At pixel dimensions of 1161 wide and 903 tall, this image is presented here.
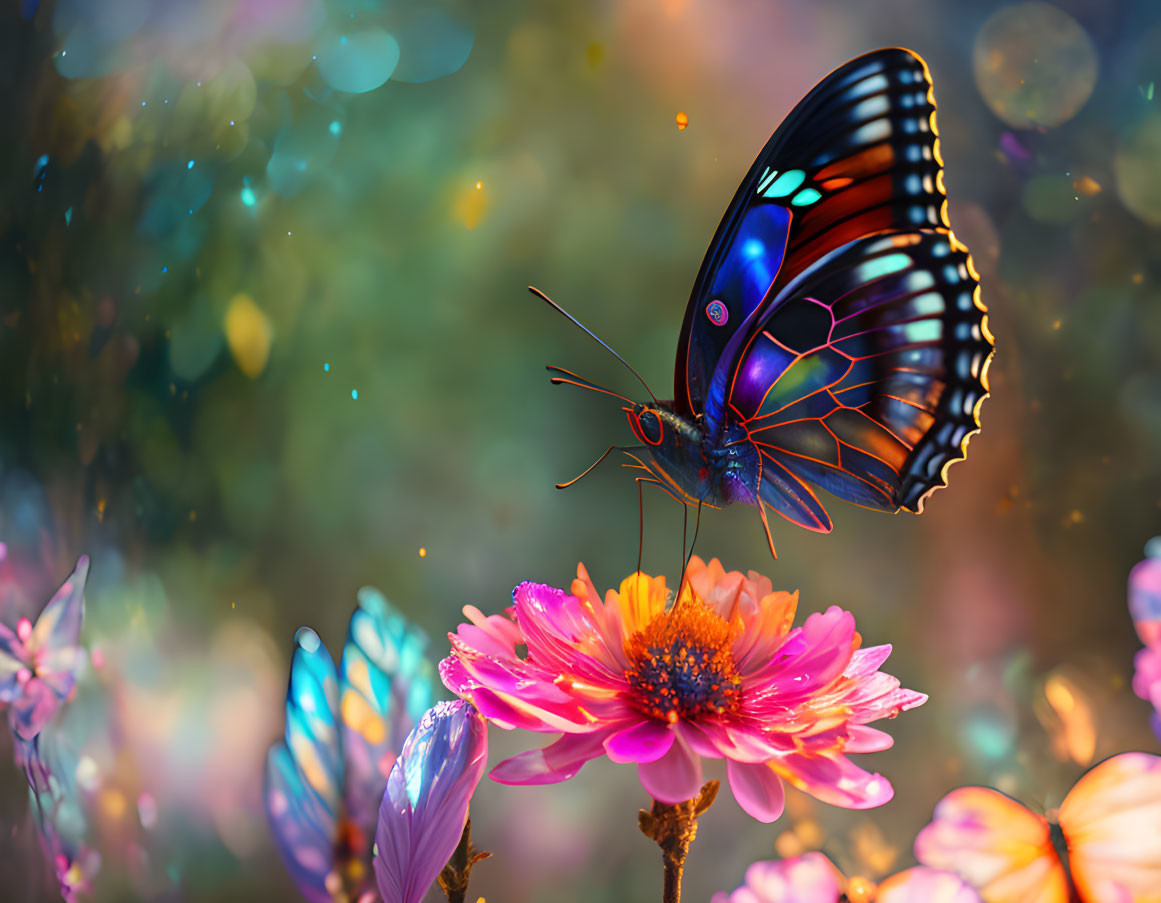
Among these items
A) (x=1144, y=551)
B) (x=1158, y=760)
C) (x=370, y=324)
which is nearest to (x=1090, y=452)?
(x=1144, y=551)

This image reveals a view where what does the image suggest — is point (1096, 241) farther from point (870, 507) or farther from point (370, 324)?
point (370, 324)

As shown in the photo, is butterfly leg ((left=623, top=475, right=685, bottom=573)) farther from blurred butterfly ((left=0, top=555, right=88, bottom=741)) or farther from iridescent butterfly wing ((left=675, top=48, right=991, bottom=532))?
blurred butterfly ((left=0, top=555, right=88, bottom=741))

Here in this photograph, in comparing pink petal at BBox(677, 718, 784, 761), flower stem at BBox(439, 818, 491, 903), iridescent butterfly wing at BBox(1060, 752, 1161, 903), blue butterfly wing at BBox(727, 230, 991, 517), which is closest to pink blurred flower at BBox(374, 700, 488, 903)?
flower stem at BBox(439, 818, 491, 903)

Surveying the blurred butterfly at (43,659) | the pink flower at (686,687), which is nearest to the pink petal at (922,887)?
the pink flower at (686,687)

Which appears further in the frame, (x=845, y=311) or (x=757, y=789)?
(x=845, y=311)

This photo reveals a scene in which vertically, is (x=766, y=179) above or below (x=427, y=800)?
above

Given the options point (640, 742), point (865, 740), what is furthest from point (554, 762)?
point (865, 740)

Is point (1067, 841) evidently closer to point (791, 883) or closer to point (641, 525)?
point (791, 883)
